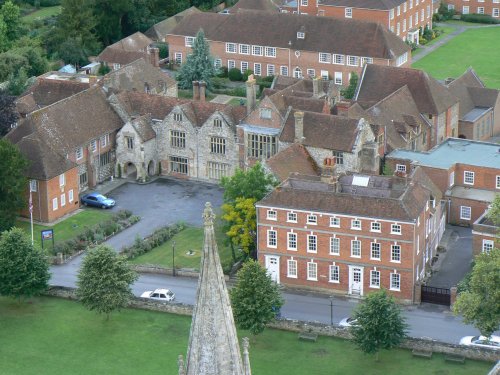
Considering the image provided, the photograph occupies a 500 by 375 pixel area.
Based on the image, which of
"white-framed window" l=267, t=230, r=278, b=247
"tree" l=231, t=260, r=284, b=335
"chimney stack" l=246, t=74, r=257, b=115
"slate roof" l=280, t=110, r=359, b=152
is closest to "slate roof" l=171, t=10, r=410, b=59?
"chimney stack" l=246, t=74, r=257, b=115

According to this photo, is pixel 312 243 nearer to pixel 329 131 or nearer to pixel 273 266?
pixel 273 266

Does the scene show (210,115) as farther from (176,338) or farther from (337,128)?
(176,338)

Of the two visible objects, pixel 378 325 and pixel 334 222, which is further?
pixel 334 222

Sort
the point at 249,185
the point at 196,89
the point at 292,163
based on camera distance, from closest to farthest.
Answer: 1. the point at 249,185
2. the point at 292,163
3. the point at 196,89

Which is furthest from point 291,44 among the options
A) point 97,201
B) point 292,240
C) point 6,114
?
point 292,240

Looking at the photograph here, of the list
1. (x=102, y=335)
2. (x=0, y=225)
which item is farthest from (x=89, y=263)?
(x=0, y=225)

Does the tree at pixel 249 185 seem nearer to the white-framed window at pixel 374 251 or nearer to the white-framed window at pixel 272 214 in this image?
the white-framed window at pixel 272 214
